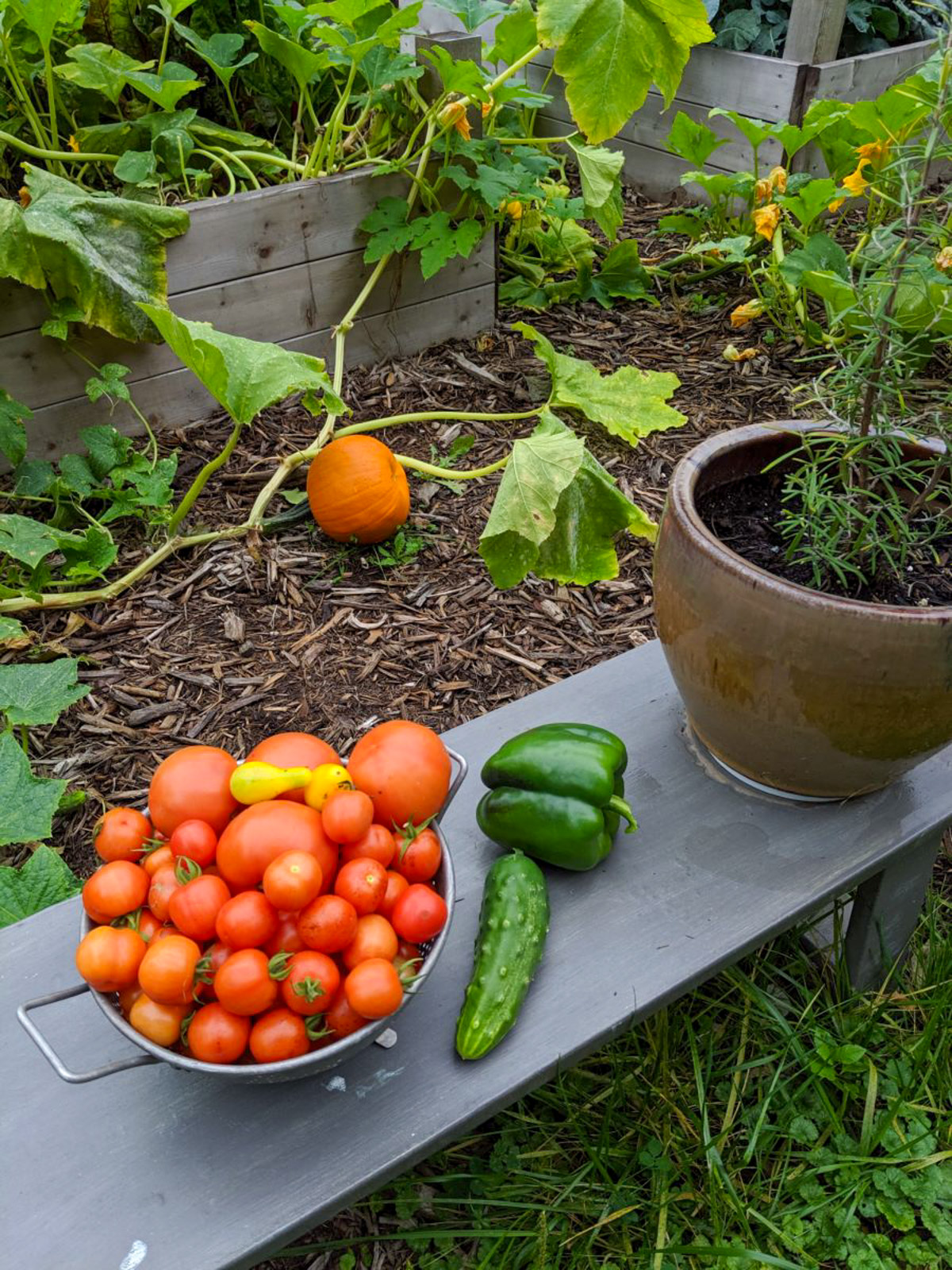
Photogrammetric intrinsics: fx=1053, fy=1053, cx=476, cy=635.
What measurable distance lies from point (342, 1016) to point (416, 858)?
167 millimetres

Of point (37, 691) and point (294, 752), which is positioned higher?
point (294, 752)

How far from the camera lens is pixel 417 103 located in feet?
9.48

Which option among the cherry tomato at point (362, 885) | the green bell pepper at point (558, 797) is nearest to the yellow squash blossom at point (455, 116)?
the green bell pepper at point (558, 797)

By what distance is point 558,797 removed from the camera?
1254mm

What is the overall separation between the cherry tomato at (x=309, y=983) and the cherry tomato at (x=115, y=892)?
0.54 ft

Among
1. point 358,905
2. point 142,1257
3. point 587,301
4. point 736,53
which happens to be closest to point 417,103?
point 587,301

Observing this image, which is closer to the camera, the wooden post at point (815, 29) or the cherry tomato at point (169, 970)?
the cherry tomato at point (169, 970)

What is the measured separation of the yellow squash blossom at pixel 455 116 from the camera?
2.77 metres

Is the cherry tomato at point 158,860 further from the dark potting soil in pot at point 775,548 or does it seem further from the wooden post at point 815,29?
the wooden post at point 815,29

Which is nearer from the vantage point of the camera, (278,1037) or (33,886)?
(278,1037)

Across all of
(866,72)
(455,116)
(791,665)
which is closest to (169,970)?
(791,665)

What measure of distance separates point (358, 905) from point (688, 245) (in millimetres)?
3418

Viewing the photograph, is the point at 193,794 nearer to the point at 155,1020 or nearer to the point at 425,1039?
the point at 155,1020

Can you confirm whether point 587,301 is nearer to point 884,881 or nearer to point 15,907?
point 884,881
